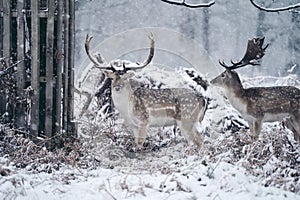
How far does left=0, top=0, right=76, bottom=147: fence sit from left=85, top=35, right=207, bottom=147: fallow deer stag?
3.11 feet

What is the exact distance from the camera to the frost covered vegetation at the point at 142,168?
5.52 metres

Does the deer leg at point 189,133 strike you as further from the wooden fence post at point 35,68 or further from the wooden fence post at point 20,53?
the wooden fence post at point 20,53

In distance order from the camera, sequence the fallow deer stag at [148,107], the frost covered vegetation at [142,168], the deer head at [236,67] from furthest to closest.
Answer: the deer head at [236,67]
the fallow deer stag at [148,107]
the frost covered vegetation at [142,168]

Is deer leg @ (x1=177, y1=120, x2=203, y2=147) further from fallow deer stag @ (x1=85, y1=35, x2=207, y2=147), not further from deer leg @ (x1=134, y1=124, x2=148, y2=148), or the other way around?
deer leg @ (x1=134, y1=124, x2=148, y2=148)

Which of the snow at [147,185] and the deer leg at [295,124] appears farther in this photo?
the deer leg at [295,124]

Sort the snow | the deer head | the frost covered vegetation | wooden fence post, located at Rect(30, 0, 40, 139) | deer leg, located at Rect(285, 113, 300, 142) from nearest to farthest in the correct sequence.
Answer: the snow
the frost covered vegetation
wooden fence post, located at Rect(30, 0, 40, 139)
deer leg, located at Rect(285, 113, 300, 142)
the deer head

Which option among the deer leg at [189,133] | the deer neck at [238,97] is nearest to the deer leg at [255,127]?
the deer neck at [238,97]

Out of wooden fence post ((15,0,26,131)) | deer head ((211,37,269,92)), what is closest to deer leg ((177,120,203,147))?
deer head ((211,37,269,92))

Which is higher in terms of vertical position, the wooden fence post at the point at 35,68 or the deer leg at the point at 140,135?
the wooden fence post at the point at 35,68

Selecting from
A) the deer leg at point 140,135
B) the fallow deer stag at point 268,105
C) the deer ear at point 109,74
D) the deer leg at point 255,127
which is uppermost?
the deer ear at point 109,74

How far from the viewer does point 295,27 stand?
25594mm

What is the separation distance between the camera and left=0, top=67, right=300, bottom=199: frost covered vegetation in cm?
552

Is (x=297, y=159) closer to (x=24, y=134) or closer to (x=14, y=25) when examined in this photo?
(x=24, y=134)

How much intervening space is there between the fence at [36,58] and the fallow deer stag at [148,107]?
0.95 meters
